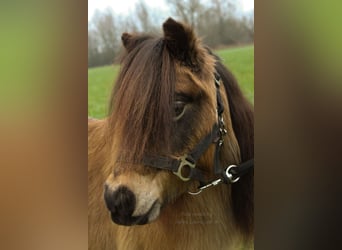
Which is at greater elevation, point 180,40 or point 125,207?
point 180,40

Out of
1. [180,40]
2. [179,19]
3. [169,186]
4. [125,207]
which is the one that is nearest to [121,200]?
[125,207]

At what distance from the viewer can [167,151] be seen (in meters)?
1.18

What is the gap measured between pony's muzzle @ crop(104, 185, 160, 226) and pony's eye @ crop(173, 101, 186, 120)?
0.29 m

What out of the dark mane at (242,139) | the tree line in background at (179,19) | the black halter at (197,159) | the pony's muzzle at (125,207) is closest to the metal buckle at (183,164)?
the black halter at (197,159)

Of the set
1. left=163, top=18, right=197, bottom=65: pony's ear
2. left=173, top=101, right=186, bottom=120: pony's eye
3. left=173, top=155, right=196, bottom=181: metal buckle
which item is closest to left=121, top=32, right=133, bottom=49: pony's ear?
left=163, top=18, right=197, bottom=65: pony's ear

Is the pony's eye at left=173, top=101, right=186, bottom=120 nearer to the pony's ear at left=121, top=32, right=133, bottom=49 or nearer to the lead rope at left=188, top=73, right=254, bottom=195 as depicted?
the lead rope at left=188, top=73, right=254, bottom=195

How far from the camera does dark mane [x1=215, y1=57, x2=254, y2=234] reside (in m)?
1.33

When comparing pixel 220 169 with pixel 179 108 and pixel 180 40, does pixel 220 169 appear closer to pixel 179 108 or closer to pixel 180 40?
pixel 179 108

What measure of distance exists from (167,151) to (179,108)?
15 cm

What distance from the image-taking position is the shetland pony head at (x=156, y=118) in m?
1.16
